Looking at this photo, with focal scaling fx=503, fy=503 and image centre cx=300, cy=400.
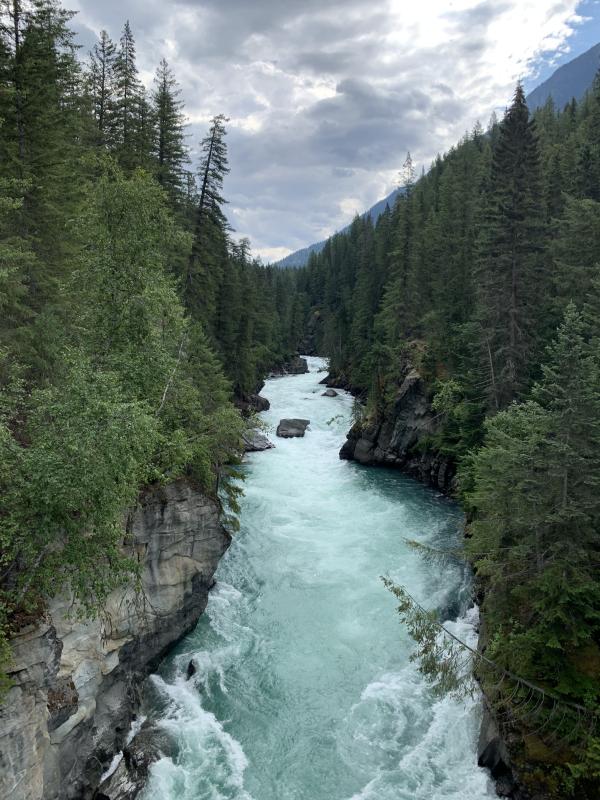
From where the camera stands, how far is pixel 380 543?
2453 centimetres

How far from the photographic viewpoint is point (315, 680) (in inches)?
618

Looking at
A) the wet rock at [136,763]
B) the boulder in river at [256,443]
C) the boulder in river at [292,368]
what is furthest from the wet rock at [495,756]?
the boulder in river at [292,368]

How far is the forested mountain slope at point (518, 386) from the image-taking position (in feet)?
36.7

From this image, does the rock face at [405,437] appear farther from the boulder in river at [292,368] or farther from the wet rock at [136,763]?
the boulder in river at [292,368]

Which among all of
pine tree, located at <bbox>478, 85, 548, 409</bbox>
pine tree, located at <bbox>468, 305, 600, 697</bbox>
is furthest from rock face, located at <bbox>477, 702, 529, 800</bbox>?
pine tree, located at <bbox>478, 85, 548, 409</bbox>

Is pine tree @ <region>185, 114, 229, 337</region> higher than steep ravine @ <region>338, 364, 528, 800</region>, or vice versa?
pine tree @ <region>185, 114, 229, 337</region>

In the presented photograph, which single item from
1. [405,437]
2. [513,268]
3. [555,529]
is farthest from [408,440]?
[555,529]

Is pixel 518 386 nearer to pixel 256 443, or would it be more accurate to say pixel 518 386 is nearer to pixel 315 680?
pixel 315 680

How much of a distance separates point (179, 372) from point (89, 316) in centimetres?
395

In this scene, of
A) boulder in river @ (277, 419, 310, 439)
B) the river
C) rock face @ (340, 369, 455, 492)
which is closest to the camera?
the river

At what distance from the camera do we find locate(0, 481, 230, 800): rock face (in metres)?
9.05

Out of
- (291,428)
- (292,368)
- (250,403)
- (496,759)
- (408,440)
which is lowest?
(496,759)

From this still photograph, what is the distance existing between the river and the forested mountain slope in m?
2.53

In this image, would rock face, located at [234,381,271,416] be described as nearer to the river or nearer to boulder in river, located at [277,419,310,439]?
boulder in river, located at [277,419,310,439]
